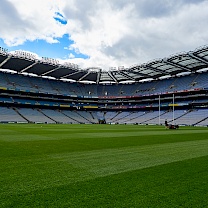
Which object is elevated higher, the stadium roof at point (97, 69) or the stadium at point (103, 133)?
the stadium roof at point (97, 69)

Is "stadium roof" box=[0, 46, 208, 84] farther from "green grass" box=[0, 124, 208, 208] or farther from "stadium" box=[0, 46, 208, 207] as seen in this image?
"green grass" box=[0, 124, 208, 208]

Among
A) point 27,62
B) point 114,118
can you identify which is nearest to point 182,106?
point 114,118

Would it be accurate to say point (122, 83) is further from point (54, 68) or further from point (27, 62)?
point (27, 62)

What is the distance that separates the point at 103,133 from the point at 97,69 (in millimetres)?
46466

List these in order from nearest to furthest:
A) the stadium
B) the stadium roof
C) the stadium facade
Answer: the stadium, the stadium roof, the stadium facade

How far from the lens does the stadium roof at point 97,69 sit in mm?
51400

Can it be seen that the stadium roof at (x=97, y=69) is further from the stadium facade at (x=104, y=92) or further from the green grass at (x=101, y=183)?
the green grass at (x=101, y=183)

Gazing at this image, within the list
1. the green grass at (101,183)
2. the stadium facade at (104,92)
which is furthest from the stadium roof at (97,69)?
the green grass at (101,183)

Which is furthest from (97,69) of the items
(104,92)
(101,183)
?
(101,183)

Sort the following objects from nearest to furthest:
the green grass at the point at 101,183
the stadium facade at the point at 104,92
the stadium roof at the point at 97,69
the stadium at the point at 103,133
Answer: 1. the green grass at the point at 101,183
2. the stadium at the point at 103,133
3. the stadium roof at the point at 97,69
4. the stadium facade at the point at 104,92

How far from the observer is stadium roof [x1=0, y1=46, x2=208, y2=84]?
169ft

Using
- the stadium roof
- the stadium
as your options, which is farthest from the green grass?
the stadium roof

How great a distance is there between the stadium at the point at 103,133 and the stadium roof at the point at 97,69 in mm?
273

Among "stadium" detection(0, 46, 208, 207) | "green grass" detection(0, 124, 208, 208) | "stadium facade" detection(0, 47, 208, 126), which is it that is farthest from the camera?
"stadium facade" detection(0, 47, 208, 126)
